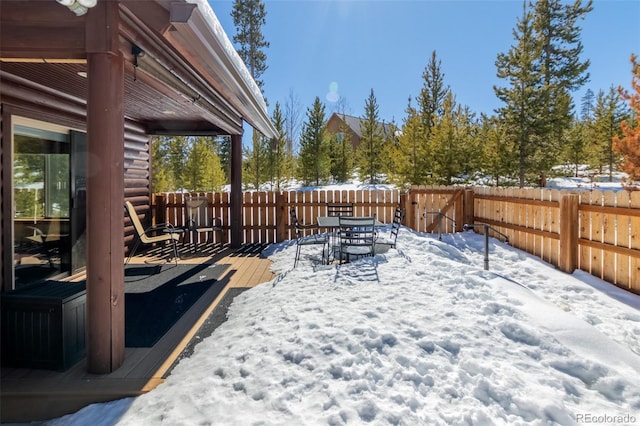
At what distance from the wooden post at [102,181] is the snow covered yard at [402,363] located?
1.54 feet

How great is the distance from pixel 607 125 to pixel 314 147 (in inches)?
743

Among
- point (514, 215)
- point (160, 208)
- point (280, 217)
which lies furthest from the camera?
point (280, 217)

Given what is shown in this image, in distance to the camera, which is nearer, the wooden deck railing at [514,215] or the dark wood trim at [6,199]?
the dark wood trim at [6,199]

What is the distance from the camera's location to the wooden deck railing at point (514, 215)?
4664 millimetres

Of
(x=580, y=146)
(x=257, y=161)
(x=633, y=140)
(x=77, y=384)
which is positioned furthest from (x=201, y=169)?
(x=580, y=146)

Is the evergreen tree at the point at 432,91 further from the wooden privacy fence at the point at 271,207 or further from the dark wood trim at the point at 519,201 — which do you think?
the wooden privacy fence at the point at 271,207

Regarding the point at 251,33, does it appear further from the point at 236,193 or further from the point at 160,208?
the point at 236,193

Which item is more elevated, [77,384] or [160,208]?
[160,208]

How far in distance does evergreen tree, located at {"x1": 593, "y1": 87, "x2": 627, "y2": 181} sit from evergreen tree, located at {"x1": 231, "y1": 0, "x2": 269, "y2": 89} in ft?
71.6

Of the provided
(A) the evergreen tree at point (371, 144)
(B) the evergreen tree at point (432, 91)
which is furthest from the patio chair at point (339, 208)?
(B) the evergreen tree at point (432, 91)

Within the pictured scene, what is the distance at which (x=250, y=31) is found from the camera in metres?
20.9

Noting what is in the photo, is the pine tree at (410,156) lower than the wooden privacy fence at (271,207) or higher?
higher

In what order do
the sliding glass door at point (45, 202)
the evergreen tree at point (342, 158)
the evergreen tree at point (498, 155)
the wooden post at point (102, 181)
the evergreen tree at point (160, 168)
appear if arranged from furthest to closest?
the evergreen tree at point (342, 158) < the evergreen tree at point (498, 155) < the evergreen tree at point (160, 168) < the sliding glass door at point (45, 202) < the wooden post at point (102, 181)

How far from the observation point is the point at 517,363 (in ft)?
7.75
